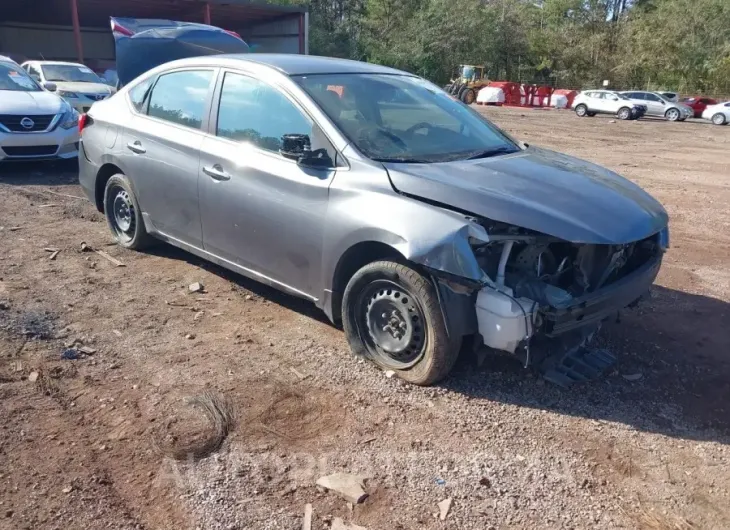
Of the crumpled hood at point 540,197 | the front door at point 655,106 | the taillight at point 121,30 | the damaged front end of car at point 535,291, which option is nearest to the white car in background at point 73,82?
the taillight at point 121,30

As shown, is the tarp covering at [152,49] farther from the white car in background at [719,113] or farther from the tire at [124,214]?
the white car in background at [719,113]

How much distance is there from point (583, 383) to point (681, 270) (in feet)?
9.65

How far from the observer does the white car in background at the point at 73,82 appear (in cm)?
1489

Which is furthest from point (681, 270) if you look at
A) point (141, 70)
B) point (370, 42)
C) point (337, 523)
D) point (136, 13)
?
point (370, 42)

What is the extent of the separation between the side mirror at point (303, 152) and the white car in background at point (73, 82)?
1186cm

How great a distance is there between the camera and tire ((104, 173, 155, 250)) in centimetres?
588

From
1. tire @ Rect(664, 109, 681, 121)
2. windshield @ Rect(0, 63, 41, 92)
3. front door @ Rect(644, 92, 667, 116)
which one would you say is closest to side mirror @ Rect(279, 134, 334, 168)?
windshield @ Rect(0, 63, 41, 92)

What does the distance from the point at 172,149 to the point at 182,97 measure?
18.2 inches

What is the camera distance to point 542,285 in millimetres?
3770

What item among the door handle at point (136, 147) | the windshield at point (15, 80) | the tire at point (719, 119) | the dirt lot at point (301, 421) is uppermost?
the windshield at point (15, 80)

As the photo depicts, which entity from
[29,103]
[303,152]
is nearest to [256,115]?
[303,152]

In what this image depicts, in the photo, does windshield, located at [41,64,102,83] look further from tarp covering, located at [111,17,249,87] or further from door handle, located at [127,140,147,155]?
door handle, located at [127,140,147,155]

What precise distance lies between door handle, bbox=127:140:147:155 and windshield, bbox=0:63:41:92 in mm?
5939

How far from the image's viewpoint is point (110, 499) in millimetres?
2963
